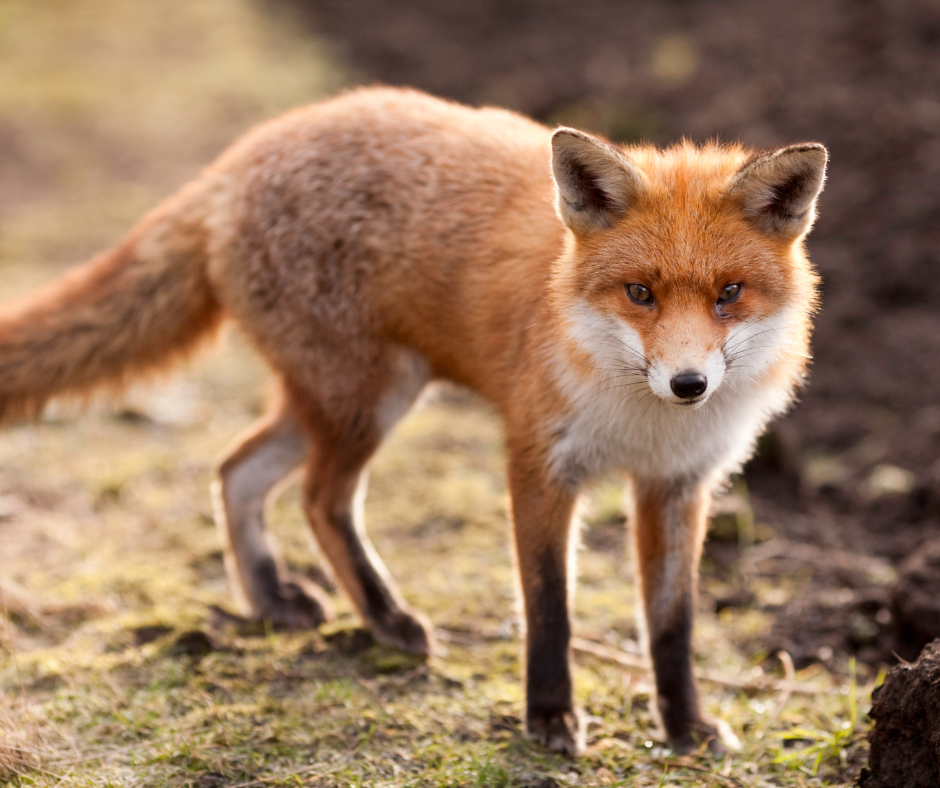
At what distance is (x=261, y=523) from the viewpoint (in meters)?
4.48

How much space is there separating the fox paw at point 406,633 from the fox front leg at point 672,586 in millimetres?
973

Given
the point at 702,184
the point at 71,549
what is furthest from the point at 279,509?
the point at 702,184

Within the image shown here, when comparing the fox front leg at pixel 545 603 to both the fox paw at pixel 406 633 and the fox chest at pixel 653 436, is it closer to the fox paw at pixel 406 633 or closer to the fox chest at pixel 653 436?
the fox chest at pixel 653 436

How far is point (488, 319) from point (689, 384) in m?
1.22

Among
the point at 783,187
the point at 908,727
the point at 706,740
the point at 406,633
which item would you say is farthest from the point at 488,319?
the point at 908,727

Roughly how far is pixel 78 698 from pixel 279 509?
190 cm

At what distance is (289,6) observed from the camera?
15.4 m

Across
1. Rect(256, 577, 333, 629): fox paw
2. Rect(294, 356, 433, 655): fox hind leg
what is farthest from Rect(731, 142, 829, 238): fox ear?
Rect(256, 577, 333, 629): fox paw

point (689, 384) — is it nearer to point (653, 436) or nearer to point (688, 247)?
point (688, 247)

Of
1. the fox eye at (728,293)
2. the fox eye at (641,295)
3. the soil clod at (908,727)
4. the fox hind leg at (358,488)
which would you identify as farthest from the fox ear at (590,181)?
the soil clod at (908,727)

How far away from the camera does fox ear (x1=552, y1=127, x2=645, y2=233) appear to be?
10.0ft

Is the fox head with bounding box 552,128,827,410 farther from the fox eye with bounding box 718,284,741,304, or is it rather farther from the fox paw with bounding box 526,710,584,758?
the fox paw with bounding box 526,710,584,758

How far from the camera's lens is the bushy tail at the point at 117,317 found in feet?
13.3

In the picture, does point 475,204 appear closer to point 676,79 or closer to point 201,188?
point 201,188
